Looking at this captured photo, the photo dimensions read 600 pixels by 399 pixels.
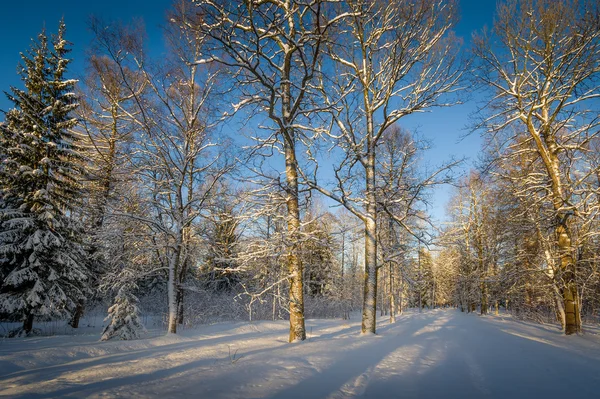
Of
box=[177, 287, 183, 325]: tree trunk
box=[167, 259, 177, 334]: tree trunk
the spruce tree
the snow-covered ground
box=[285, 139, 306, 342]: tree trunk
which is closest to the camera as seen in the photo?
the snow-covered ground

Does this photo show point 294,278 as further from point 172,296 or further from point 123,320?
point 123,320

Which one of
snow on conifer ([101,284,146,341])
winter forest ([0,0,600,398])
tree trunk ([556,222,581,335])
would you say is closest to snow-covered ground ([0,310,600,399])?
winter forest ([0,0,600,398])

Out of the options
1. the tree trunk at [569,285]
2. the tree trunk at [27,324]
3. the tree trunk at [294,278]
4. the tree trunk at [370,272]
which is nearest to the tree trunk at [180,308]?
the tree trunk at [27,324]

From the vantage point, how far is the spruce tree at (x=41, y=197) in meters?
10.5

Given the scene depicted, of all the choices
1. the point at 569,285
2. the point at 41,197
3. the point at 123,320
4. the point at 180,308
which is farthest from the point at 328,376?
the point at 41,197

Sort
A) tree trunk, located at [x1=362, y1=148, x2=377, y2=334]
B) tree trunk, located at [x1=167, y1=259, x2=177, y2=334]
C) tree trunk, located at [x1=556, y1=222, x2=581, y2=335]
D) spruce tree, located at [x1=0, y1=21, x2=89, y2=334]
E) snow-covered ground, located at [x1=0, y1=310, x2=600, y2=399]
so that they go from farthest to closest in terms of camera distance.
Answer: spruce tree, located at [x1=0, y1=21, x2=89, y2=334], tree trunk, located at [x1=167, y1=259, x2=177, y2=334], tree trunk, located at [x1=556, y1=222, x2=581, y2=335], tree trunk, located at [x1=362, y1=148, x2=377, y2=334], snow-covered ground, located at [x1=0, y1=310, x2=600, y2=399]

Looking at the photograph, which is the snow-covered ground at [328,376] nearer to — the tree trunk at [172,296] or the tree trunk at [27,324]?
the tree trunk at [172,296]

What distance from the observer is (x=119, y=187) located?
10883mm

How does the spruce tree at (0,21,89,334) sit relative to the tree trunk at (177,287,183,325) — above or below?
above

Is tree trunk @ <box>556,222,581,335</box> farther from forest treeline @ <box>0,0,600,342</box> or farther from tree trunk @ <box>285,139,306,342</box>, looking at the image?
tree trunk @ <box>285,139,306,342</box>

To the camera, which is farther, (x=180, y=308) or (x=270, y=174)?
(x=180, y=308)

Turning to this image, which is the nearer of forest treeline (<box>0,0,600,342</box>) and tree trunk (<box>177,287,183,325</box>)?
forest treeline (<box>0,0,600,342</box>)

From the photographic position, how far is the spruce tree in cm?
1049

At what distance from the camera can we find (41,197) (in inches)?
430
